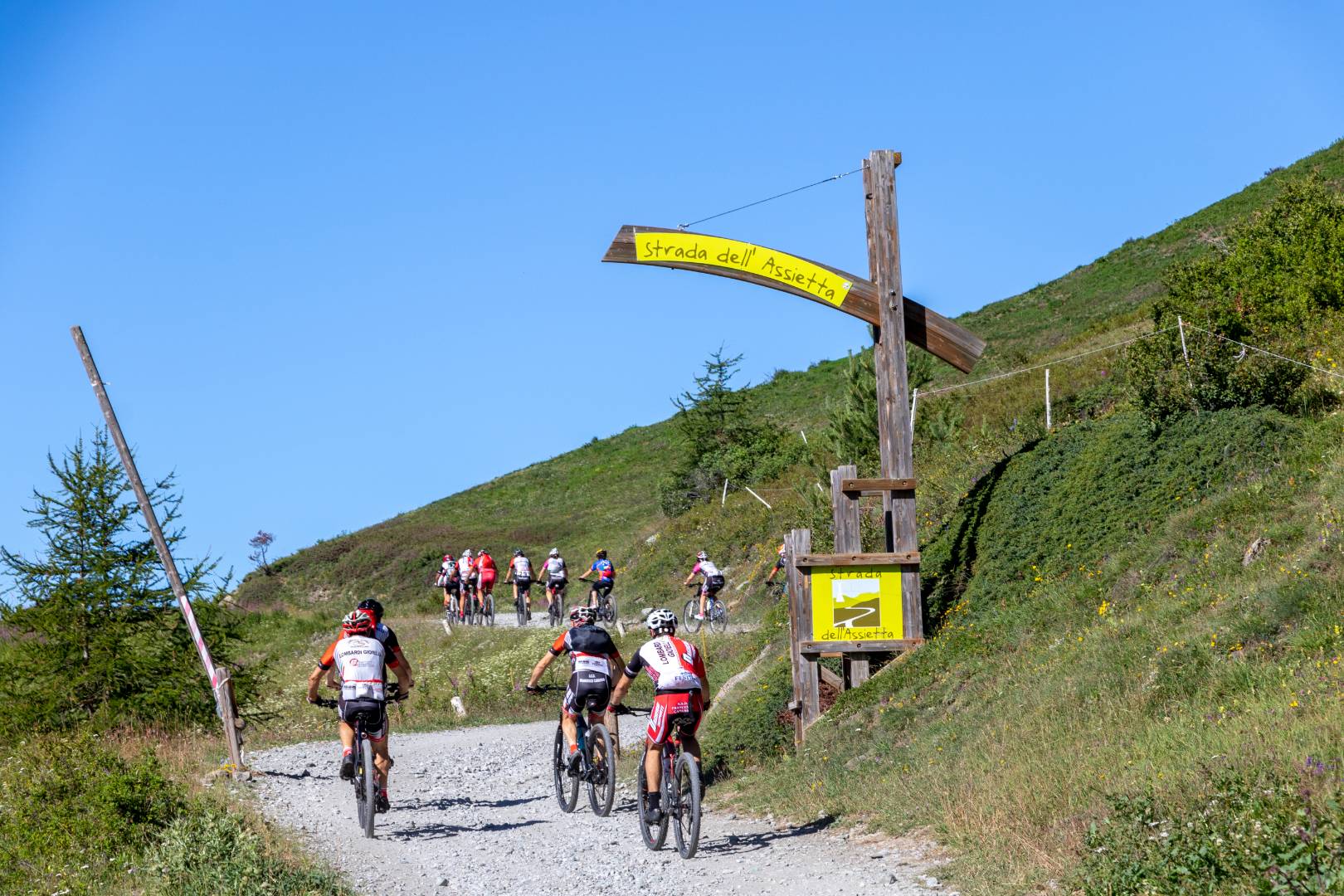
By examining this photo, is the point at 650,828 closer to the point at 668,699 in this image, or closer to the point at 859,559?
the point at 668,699

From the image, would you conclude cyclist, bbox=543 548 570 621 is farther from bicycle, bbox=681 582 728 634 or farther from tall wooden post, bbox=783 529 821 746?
tall wooden post, bbox=783 529 821 746

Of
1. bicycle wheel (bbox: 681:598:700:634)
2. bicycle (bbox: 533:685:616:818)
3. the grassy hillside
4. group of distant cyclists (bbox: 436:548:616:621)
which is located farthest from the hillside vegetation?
the grassy hillside

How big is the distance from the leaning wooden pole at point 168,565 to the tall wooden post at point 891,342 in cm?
807

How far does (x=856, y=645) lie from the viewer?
48.4 feet

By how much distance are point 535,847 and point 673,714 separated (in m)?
1.79

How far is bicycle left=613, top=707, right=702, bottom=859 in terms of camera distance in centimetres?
966

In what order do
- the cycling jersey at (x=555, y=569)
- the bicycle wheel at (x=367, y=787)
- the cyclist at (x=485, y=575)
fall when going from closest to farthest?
the bicycle wheel at (x=367, y=787) → the cycling jersey at (x=555, y=569) → the cyclist at (x=485, y=575)

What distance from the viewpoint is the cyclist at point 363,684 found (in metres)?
11.3

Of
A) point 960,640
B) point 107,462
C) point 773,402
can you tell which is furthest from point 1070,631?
point 773,402

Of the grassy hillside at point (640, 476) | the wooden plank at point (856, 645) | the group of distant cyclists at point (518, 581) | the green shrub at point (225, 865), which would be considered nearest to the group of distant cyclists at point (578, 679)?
the green shrub at point (225, 865)

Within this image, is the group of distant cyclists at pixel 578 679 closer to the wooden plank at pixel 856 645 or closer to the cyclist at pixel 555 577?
the wooden plank at pixel 856 645

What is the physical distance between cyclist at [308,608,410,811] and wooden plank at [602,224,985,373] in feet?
18.8

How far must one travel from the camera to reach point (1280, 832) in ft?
19.4

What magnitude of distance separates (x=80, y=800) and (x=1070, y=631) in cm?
940
